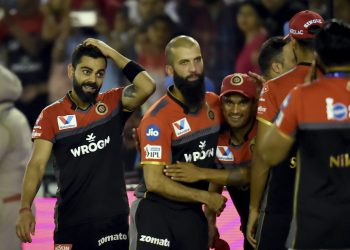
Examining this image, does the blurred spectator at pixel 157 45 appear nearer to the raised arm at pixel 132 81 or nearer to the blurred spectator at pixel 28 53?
the blurred spectator at pixel 28 53

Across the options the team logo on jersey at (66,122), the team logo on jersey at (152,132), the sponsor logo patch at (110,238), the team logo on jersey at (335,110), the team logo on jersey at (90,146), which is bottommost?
the sponsor logo patch at (110,238)

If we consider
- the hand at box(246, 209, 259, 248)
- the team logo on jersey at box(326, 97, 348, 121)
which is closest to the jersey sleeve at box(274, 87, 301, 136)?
the team logo on jersey at box(326, 97, 348, 121)

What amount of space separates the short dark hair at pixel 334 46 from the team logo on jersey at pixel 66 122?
1.90 meters

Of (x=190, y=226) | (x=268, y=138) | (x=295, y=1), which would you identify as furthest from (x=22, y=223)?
(x=295, y=1)

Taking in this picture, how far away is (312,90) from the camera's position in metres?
5.23

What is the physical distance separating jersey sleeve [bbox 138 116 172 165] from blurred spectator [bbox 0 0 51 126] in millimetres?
6572

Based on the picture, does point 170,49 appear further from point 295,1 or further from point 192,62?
point 295,1

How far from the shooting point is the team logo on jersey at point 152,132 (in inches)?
244

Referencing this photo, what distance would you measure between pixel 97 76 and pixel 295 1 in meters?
5.24

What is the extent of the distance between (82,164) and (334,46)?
6.48 feet

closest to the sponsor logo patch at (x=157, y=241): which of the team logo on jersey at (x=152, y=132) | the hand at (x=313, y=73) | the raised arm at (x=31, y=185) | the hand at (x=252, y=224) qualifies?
the hand at (x=252, y=224)

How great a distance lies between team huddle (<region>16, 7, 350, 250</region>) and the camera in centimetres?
619

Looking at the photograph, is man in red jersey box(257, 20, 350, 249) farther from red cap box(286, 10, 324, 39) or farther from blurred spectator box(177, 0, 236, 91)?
blurred spectator box(177, 0, 236, 91)

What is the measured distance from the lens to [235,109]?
256 inches
